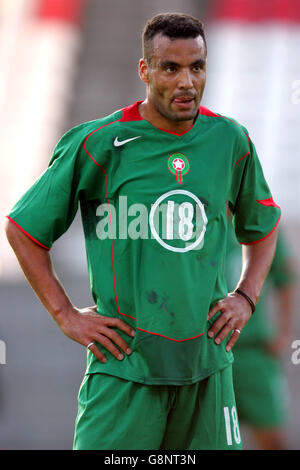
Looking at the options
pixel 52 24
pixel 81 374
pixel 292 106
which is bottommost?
pixel 81 374

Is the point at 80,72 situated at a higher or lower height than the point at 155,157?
lower

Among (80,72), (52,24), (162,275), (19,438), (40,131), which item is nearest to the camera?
(162,275)

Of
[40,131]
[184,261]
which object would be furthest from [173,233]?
[40,131]

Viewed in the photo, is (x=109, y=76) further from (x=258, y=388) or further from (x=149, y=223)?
(x=149, y=223)

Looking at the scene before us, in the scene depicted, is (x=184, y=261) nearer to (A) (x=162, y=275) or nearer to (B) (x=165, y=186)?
(A) (x=162, y=275)

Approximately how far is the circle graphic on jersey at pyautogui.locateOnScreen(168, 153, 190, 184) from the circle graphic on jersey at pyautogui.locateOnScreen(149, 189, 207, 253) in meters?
0.05

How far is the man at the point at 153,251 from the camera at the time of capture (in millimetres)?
2316

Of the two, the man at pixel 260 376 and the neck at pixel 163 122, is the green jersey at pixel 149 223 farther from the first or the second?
the man at pixel 260 376

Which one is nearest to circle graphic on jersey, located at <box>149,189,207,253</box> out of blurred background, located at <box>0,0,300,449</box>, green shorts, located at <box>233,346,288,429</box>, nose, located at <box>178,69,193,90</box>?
nose, located at <box>178,69,193,90</box>

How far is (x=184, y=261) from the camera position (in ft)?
7.62

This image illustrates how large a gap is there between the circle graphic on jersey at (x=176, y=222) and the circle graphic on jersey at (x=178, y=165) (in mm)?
51

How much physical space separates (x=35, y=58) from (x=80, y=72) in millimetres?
1106

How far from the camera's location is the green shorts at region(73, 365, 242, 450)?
2318mm

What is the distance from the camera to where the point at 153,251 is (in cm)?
233
